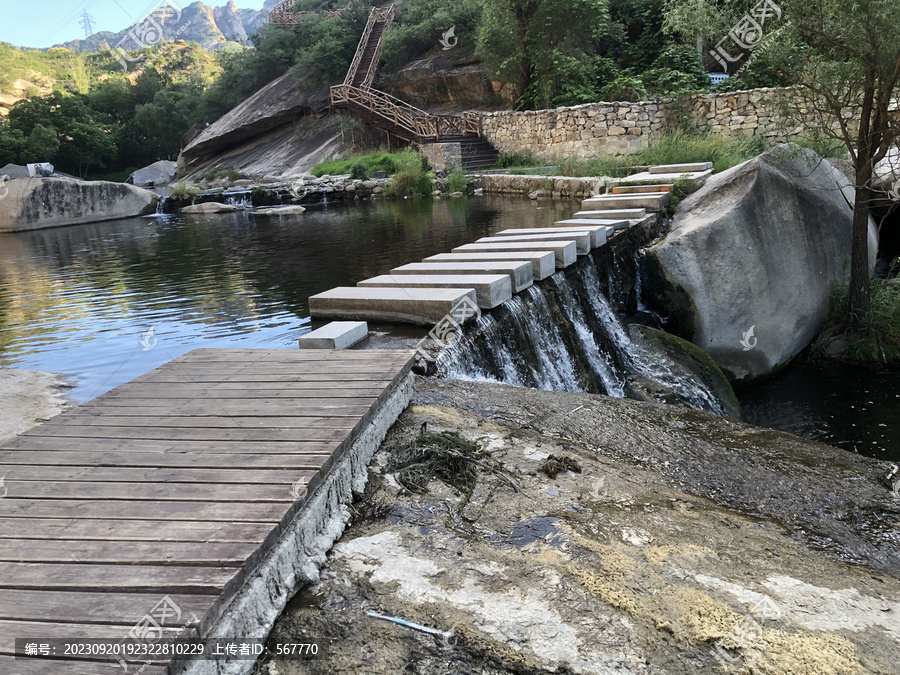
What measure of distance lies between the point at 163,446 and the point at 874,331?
6.90 m

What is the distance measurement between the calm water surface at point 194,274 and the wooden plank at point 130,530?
2996 millimetres

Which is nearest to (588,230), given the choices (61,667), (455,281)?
(455,281)

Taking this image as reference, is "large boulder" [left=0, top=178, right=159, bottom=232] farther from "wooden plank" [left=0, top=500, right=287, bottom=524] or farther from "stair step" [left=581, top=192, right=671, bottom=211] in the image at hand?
"wooden plank" [left=0, top=500, right=287, bottom=524]

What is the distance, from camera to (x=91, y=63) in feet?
179

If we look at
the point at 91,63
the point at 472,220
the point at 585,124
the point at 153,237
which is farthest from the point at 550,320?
the point at 91,63

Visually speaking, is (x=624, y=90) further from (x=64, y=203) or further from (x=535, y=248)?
(x=64, y=203)

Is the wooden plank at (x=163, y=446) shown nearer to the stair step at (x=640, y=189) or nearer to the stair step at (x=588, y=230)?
the stair step at (x=588, y=230)

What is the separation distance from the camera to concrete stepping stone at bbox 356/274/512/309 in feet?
17.3

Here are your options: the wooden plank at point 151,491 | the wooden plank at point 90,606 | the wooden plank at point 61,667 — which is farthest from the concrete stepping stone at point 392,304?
the wooden plank at point 61,667

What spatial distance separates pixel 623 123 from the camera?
1747cm

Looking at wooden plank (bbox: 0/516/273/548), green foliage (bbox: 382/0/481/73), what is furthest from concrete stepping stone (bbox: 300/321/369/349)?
green foliage (bbox: 382/0/481/73)

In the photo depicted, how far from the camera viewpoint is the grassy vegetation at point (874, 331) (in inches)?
270

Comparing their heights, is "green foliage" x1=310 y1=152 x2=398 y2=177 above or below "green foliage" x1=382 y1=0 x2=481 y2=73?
below

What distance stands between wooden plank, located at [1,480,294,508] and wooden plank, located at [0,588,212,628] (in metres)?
0.51
